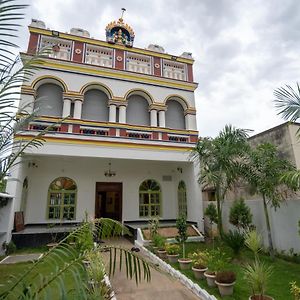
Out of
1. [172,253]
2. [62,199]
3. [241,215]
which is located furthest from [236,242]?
[62,199]

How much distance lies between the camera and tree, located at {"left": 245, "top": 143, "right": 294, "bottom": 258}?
650 centimetres

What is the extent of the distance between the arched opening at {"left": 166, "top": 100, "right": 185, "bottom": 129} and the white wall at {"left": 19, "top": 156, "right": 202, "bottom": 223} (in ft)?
6.62

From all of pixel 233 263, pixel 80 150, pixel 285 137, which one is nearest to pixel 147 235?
pixel 233 263

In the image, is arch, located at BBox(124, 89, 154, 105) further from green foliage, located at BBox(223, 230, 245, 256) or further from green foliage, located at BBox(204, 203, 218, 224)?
green foliage, located at BBox(223, 230, 245, 256)

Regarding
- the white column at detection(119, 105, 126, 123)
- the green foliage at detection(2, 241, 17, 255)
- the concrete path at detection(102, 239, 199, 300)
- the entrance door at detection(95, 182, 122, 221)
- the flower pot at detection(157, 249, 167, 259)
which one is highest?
the white column at detection(119, 105, 126, 123)

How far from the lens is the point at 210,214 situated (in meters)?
9.37

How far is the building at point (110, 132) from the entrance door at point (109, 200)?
0.05m

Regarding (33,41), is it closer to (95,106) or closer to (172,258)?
(95,106)

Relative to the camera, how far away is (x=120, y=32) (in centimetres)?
1202

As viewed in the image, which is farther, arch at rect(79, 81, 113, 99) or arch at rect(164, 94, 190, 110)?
arch at rect(164, 94, 190, 110)

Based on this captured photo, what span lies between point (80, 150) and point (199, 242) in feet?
18.9

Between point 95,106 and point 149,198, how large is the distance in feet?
16.9

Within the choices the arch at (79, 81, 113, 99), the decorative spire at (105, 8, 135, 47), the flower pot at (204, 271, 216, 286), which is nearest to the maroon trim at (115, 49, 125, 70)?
the decorative spire at (105, 8, 135, 47)

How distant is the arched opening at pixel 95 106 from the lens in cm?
1041
